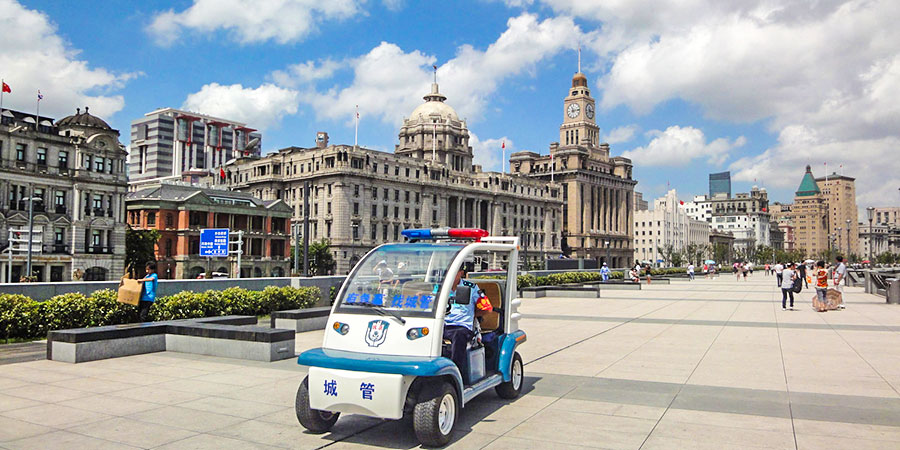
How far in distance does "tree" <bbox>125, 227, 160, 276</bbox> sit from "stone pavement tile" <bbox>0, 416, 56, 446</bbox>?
5902cm

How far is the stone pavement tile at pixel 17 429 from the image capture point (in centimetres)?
733

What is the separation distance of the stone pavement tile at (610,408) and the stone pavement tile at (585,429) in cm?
21

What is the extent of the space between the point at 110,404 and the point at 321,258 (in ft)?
249

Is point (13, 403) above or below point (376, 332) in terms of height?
below

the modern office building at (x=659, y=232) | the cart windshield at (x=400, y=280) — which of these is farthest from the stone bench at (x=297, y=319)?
the modern office building at (x=659, y=232)

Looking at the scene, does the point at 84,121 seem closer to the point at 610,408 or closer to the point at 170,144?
the point at 610,408

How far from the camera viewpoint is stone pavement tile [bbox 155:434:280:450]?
6.98 meters

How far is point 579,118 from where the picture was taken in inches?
6250

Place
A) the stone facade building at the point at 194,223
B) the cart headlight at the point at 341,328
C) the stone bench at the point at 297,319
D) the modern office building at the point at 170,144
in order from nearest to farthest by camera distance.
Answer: the cart headlight at the point at 341,328
the stone bench at the point at 297,319
the stone facade building at the point at 194,223
the modern office building at the point at 170,144

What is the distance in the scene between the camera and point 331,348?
25.1 feet

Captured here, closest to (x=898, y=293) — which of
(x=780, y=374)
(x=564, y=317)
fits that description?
(x=564, y=317)

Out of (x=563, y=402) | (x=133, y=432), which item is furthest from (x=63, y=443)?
(x=563, y=402)

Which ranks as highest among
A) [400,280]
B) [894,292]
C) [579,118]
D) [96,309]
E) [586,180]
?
[579,118]

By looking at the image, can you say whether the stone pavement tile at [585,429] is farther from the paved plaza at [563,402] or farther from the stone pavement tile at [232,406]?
the stone pavement tile at [232,406]
